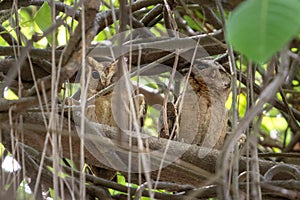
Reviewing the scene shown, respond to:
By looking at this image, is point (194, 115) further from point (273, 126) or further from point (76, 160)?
point (273, 126)

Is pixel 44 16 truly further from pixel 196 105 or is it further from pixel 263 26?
pixel 263 26

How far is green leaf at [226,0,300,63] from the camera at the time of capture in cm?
60

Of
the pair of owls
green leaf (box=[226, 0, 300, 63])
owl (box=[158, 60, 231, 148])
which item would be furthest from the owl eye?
green leaf (box=[226, 0, 300, 63])

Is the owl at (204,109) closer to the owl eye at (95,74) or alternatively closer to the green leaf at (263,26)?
the owl eye at (95,74)

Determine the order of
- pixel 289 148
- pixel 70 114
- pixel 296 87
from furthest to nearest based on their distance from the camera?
1. pixel 296 87
2. pixel 289 148
3. pixel 70 114

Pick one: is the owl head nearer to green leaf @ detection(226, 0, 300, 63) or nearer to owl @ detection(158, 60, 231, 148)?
owl @ detection(158, 60, 231, 148)

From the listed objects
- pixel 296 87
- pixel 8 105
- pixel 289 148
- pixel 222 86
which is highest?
pixel 8 105

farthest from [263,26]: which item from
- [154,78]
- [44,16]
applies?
[154,78]

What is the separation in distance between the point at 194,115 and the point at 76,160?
1.38 ft

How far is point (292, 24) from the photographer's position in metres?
0.60

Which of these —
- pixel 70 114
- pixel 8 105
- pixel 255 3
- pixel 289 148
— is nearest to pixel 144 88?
pixel 289 148

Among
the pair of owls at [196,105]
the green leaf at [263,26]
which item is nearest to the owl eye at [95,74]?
the pair of owls at [196,105]

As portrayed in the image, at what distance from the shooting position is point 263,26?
0.61 metres

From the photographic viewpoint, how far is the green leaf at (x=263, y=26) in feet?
1.97
